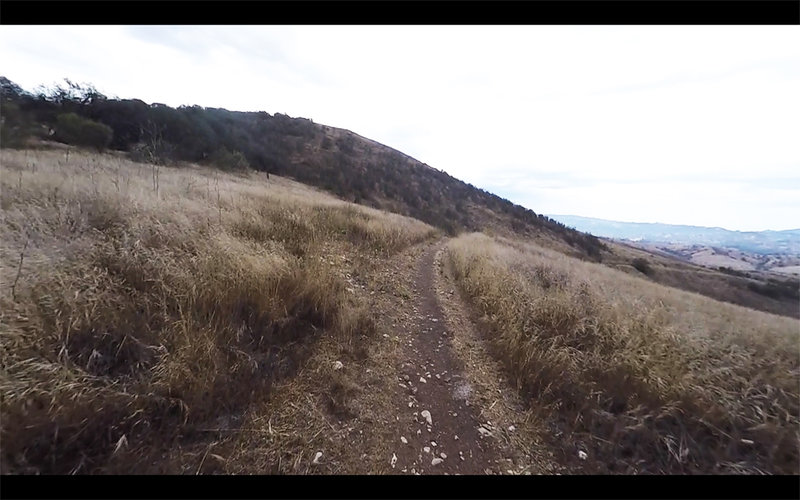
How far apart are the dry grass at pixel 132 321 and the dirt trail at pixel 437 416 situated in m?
0.97

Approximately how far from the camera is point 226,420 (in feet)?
7.54

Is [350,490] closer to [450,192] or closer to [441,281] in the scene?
[441,281]

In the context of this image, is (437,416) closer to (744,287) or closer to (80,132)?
(744,287)

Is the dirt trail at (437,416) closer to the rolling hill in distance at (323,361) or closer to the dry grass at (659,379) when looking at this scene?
the rolling hill in distance at (323,361)

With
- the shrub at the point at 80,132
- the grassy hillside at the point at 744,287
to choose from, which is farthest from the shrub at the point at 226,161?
the grassy hillside at the point at 744,287

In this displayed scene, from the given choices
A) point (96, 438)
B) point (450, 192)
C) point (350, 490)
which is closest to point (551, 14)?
point (350, 490)

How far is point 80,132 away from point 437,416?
23.7 m

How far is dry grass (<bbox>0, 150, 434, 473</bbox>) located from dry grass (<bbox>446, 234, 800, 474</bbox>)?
98.3 inches

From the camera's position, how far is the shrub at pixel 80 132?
49.0ft

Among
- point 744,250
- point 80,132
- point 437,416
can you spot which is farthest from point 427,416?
point 80,132

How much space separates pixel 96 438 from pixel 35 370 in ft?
2.36

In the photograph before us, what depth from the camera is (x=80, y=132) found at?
51.3ft

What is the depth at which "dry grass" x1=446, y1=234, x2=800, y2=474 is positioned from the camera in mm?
2438

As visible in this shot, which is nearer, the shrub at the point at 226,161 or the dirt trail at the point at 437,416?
the dirt trail at the point at 437,416
